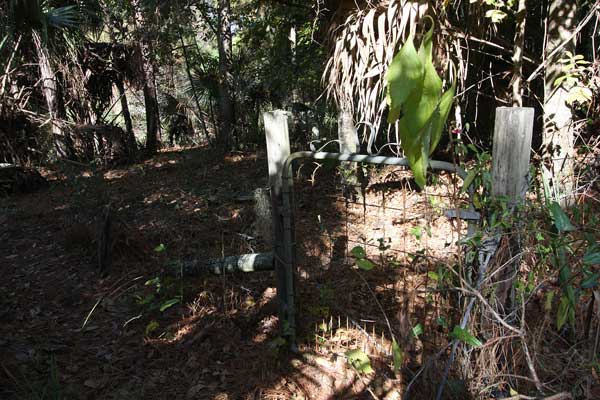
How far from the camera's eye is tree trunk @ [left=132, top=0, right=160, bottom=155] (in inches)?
342

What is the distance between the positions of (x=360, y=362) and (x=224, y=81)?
23.6 feet

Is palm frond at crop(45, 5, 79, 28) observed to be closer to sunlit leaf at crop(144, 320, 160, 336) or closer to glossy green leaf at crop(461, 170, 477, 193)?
sunlit leaf at crop(144, 320, 160, 336)

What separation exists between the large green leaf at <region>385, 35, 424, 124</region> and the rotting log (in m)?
2.26

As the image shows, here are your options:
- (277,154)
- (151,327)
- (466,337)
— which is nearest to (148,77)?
(151,327)

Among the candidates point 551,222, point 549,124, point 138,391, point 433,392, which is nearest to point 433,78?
point 551,222

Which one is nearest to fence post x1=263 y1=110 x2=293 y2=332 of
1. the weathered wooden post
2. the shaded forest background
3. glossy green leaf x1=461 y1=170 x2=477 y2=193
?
the shaded forest background

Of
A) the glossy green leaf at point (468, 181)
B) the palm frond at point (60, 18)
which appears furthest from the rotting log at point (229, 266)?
the palm frond at point (60, 18)

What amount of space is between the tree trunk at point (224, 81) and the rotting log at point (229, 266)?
19.6 feet

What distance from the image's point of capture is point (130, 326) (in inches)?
133

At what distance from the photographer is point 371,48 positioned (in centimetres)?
377

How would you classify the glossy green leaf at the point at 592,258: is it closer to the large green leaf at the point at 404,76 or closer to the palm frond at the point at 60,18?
the large green leaf at the point at 404,76

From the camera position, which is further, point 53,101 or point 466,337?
point 53,101

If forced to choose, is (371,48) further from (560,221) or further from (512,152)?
(560,221)

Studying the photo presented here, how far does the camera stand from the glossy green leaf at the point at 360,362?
251 cm
